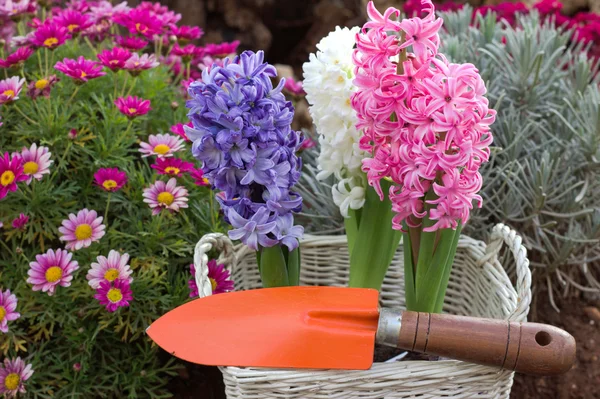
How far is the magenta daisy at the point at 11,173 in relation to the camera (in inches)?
44.8

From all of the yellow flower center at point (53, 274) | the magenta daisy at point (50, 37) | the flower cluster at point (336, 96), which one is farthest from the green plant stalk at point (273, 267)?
the magenta daisy at point (50, 37)

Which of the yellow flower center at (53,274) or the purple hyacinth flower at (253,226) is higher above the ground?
the purple hyacinth flower at (253,226)

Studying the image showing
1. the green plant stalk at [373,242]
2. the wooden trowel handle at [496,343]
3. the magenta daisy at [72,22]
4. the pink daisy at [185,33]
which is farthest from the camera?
the pink daisy at [185,33]

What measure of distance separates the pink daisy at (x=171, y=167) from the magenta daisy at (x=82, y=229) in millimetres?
140

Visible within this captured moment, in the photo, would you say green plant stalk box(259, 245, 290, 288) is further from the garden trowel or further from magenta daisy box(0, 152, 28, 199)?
magenta daisy box(0, 152, 28, 199)

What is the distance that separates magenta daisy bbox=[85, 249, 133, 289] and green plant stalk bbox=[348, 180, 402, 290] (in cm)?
39

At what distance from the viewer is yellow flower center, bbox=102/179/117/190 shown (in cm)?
119

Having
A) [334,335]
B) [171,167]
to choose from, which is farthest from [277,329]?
[171,167]

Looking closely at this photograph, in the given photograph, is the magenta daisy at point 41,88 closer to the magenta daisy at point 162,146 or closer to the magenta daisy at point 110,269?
the magenta daisy at point 162,146

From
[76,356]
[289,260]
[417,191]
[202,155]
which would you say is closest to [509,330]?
[417,191]

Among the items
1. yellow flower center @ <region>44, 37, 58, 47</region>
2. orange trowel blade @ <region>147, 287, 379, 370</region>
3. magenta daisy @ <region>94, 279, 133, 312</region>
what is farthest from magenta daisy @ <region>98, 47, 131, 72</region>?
orange trowel blade @ <region>147, 287, 379, 370</region>

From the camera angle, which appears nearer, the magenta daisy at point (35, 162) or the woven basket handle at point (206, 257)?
the woven basket handle at point (206, 257)

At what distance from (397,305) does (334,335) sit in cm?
48

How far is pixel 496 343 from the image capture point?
85 centimetres
